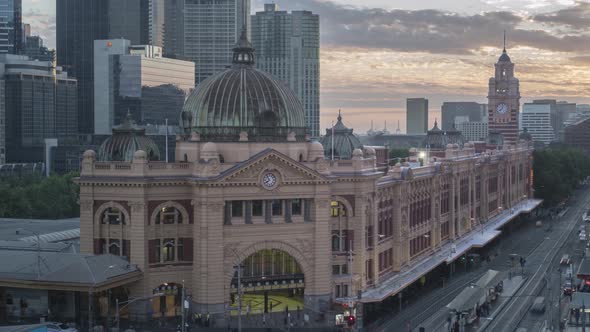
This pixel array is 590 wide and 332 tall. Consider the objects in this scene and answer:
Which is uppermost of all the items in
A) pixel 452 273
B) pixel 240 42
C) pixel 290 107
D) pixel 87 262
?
pixel 240 42

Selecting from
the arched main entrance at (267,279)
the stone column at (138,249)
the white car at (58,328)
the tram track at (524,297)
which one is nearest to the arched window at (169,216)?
the stone column at (138,249)

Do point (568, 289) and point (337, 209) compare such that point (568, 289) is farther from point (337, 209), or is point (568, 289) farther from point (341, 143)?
point (341, 143)

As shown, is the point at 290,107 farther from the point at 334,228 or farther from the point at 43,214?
the point at 43,214

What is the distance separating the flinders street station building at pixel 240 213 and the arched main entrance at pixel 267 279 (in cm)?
12

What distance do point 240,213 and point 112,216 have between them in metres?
12.7

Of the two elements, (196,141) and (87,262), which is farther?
(196,141)

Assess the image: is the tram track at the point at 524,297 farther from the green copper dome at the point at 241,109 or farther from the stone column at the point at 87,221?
the stone column at the point at 87,221

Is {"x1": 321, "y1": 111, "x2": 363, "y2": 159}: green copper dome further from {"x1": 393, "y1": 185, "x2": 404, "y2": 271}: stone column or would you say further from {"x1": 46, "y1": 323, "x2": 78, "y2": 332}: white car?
{"x1": 46, "y1": 323, "x2": 78, "y2": 332}: white car

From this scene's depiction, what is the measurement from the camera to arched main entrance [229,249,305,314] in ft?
282

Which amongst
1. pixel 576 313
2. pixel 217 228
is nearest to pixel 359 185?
pixel 217 228

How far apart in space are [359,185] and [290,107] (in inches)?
447

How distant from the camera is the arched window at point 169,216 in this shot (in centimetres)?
8506

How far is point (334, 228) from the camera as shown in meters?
93.2

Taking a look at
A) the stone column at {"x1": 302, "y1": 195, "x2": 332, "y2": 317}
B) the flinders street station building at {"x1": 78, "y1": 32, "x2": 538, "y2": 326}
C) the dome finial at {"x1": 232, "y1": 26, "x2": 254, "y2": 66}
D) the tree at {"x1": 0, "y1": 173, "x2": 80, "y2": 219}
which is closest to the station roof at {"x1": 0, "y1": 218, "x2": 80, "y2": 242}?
the flinders street station building at {"x1": 78, "y1": 32, "x2": 538, "y2": 326}
